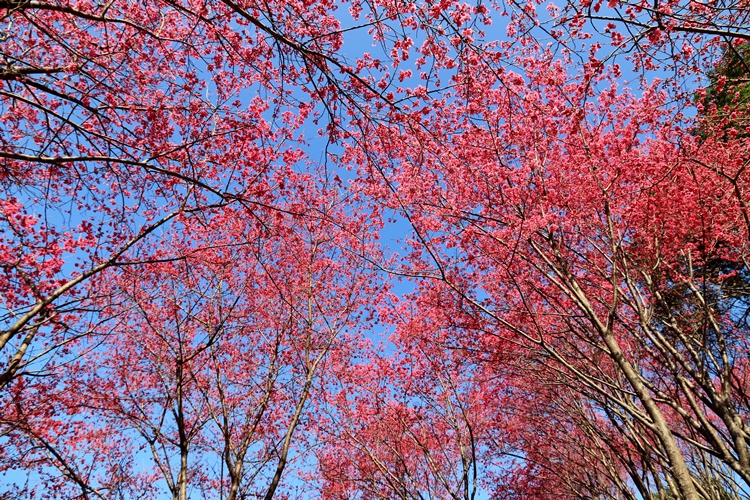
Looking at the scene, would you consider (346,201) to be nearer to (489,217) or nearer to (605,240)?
(489,217)

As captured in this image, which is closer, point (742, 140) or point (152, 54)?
point (152, 54)

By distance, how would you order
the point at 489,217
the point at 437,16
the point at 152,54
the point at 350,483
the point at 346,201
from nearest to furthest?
the point at 437,16 → the point at 152,54 → the point at 489,217 → the point at 346,201 → the point at 350,483

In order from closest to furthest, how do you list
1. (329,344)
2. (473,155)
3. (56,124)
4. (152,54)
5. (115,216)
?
(152,54) → (56,124) → (115,216) → (473,155) → (329,344)

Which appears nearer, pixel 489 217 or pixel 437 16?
pixel 437 16

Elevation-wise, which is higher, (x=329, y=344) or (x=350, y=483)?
(x=329, y=344)

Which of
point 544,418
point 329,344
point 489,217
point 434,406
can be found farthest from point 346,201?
point 544,418

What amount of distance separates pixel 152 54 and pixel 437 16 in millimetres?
4274

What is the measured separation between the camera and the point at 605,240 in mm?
8734

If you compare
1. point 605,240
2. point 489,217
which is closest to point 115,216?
point 489,217

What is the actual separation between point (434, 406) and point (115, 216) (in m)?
8.17

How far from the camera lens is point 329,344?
10.7 m

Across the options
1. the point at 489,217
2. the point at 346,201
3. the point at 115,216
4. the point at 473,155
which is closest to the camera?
the point at 115,216

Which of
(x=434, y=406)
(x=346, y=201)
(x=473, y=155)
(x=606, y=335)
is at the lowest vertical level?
(x=606, y=335)

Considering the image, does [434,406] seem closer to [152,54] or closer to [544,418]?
[544,418]
